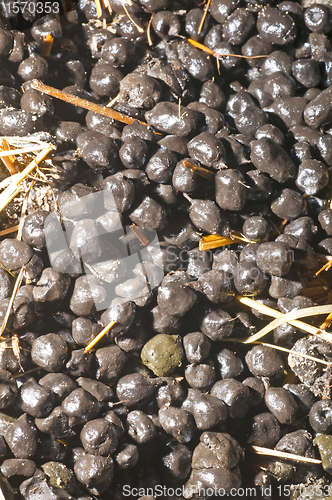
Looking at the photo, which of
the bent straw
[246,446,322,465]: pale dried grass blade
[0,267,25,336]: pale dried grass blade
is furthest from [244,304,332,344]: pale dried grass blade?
[0,267,25,336]: pale dried grass blade

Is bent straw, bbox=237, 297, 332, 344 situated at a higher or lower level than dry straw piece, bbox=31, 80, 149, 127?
lower

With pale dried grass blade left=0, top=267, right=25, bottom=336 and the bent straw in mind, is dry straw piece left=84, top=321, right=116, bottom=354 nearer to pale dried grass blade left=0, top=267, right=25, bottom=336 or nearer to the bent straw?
pale dried grass blade left=0, top=267, right=25, bottom=336

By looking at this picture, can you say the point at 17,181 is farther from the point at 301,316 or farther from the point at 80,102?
the point at 301,316

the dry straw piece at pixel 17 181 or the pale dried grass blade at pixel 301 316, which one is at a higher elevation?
the dry straw piece at pixel 17 181

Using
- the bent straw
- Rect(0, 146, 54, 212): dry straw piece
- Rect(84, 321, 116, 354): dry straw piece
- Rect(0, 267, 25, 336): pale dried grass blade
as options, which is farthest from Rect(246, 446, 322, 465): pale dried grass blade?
Rect(0, 146, 54, 212): dry straw piece

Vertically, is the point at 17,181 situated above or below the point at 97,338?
above

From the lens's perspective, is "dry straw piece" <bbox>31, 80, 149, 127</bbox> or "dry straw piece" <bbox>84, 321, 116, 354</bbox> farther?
"dry straw piece" <bbox>31, 80, 149, 127</bbox>

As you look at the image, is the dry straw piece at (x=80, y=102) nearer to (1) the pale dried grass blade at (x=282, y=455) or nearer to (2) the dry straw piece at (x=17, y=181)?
(2) the dry straw piece at (x=17, y=181)

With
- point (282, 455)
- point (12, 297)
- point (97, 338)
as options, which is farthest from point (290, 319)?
point (12, 297)

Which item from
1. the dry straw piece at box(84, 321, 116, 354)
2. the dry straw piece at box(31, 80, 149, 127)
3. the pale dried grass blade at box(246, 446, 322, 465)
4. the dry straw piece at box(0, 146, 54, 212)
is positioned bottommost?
the pale dried grass blade at box(246, 446, 322, 465)

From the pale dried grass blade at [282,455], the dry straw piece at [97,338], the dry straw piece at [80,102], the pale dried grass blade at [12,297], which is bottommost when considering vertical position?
the pale dried grass blade at [282,455]

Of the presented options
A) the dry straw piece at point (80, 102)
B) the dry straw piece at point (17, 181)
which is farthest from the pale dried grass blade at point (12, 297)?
the dry straw piece at point (80, 102)
